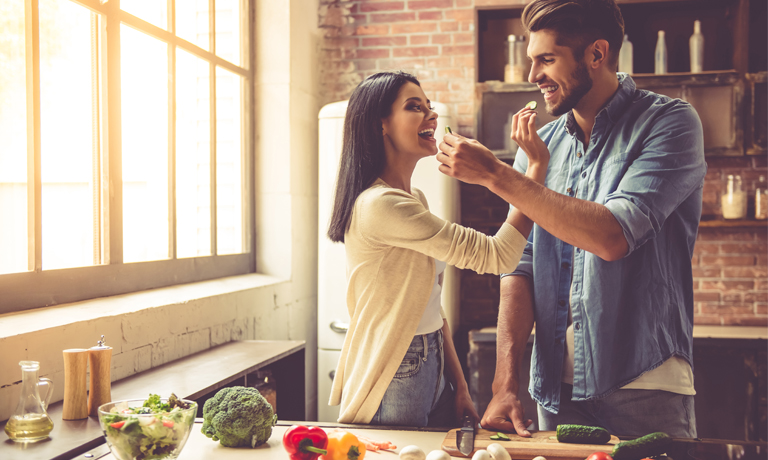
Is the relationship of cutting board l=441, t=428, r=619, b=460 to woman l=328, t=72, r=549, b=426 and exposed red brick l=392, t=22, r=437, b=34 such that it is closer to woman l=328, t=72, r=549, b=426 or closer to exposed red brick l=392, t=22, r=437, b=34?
woman l=328, t=72, r=549, b=426

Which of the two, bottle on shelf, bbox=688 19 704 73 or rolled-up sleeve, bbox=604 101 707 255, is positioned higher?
bottle on shelf, bbox=688 19 704 73

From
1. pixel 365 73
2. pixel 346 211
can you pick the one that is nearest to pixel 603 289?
pixel 346 211

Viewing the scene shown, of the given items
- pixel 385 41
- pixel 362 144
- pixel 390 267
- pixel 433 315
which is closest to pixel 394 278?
pixel 390 267

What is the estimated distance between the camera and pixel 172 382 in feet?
6.49

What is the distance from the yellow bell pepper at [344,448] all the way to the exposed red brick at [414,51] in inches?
124

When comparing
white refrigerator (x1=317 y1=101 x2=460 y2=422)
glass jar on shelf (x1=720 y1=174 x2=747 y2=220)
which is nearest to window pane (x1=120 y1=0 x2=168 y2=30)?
white refrigerator (x1=317 y1=101 x2=460 y2=422)

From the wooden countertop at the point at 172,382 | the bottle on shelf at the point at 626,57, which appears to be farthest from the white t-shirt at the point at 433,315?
the bottle on shelf at the point at 626,57

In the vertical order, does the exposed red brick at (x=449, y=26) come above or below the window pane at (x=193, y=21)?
above

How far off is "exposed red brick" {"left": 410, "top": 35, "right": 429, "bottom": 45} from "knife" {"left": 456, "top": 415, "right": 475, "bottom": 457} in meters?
3.04

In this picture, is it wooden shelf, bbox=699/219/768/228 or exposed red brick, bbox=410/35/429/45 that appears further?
exposed red brick, bbox=410/35/429/45

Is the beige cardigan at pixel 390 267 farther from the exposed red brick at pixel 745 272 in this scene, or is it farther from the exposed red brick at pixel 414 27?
the exposed red brick at pixel 745 272

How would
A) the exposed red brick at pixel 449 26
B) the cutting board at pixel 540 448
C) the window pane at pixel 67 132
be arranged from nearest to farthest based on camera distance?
the cutting board at pixel 540 448
the window pane at pixel 67 132
the exposed red brick at pixel 449 26

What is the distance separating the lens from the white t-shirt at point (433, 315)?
156 cm

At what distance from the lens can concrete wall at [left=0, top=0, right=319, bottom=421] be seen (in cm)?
251
